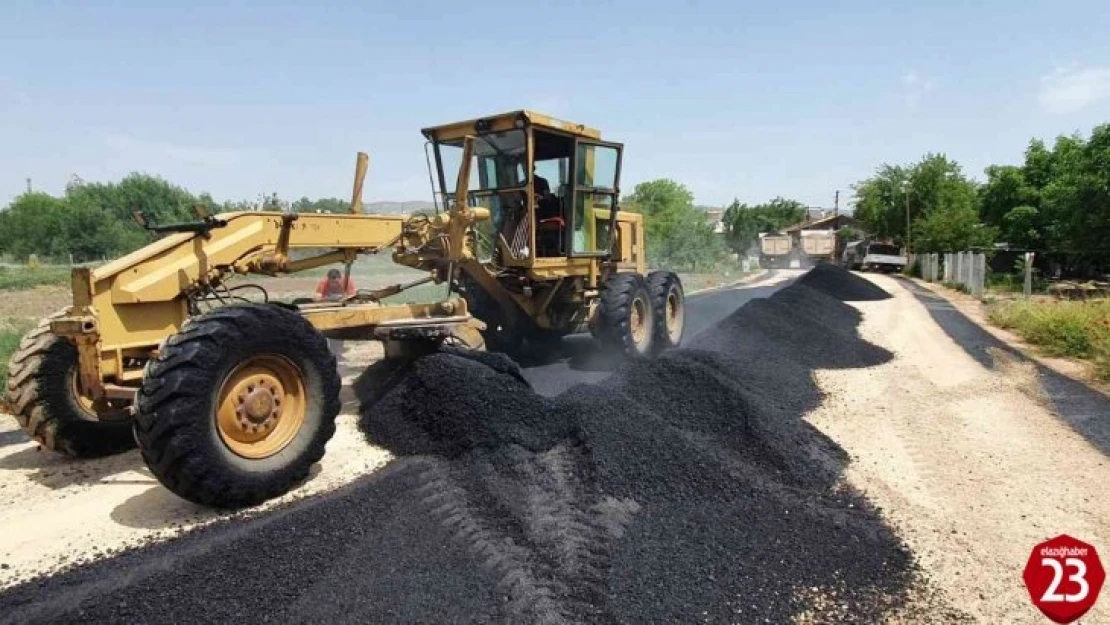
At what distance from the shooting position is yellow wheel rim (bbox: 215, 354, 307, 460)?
169 inches

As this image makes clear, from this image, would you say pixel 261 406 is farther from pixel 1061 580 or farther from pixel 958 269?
pixel 958 269

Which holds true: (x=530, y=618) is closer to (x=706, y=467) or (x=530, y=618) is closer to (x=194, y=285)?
(x=706, y=467)


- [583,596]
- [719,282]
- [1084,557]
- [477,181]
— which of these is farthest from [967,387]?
[719,282]

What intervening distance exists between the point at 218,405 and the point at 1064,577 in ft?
14.7

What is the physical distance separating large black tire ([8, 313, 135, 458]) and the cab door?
4.82m

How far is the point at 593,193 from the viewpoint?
8539 millimetres

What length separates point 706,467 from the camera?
4824 mm

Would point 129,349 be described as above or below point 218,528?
above

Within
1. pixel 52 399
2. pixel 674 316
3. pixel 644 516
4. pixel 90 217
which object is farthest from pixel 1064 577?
pixel 90 217

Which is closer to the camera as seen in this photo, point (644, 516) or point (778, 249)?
point (644, 516)

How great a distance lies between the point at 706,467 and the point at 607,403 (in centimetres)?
104

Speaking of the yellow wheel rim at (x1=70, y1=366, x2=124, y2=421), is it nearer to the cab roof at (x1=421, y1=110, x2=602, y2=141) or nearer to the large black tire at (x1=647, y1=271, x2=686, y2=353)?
the cab roof at (x1=421, y1=110, x2=602, y2=141)

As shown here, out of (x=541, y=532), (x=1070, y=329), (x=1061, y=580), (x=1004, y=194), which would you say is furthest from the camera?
(x=1004, y=194)

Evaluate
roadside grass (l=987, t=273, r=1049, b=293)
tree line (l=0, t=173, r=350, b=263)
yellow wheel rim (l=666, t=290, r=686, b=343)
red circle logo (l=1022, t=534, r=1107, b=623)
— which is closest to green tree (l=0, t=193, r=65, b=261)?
tree line (l=0, t=173, r=350, b=263)
